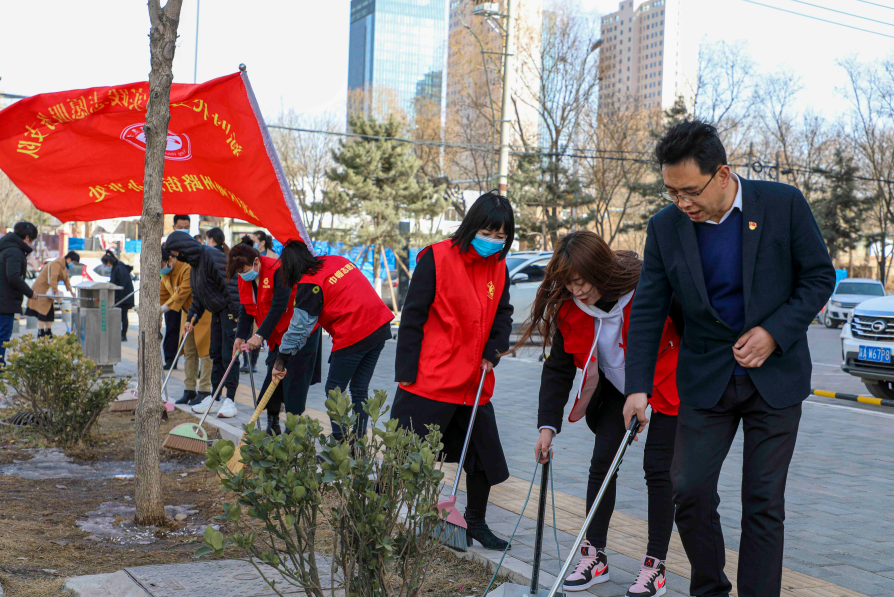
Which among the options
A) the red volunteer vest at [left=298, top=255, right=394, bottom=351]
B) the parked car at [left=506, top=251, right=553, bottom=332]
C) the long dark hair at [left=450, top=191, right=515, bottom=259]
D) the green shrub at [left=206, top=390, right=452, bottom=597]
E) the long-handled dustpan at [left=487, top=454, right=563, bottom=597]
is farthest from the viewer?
the parked car at [left=506, top=251, right=553, bottom=332]

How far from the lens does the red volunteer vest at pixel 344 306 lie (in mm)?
6152

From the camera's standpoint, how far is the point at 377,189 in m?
31.8

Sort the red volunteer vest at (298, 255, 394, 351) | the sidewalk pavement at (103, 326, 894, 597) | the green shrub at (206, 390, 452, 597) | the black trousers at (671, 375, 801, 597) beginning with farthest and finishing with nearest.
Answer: the red volunteer vest at (298, 255, 394, 351)
the sidewalk pavement at (103, 326, 894, 597)
the black trousers at (671, 375, 801, 597)
the green shrub at (206, 390, 452, 597)

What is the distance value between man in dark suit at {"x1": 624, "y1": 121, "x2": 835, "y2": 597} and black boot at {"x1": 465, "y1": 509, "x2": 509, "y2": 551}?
4.28 ft

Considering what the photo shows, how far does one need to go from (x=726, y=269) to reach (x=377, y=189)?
96.4 feet

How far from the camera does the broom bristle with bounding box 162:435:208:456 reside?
6.62 metres

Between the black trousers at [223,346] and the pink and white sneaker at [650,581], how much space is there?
5853mm

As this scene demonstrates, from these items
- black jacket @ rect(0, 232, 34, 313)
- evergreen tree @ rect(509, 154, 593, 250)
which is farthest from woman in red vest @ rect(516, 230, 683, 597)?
evergreen tree @ rect(509, 154, 593, 250)

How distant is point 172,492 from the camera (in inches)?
225

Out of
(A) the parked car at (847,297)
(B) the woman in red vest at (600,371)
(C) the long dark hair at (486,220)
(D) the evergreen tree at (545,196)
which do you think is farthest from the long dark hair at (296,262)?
(D) the evergreen tree at (545,196)

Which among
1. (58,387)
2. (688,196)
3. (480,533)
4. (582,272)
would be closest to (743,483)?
(688,196)

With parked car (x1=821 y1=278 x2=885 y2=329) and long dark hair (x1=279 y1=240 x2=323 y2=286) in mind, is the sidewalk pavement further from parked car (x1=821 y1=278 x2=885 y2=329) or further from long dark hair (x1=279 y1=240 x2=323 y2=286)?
parked car (x1=821 y1=278 x2=885 y2=329)

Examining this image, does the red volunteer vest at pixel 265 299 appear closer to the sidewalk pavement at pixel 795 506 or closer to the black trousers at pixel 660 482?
the sidewalk pavement at pixel 795 506

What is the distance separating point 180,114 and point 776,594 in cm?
507
